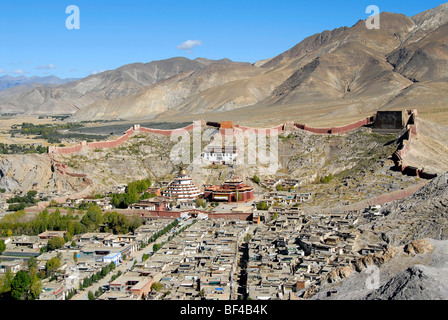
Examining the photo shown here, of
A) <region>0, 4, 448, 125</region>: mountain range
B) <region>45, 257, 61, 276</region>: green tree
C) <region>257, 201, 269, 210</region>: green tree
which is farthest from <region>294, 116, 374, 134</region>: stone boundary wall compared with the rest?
<region>45, 257, 61, 276</region>: green tree

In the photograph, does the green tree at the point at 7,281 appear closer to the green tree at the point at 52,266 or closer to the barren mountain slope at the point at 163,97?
the green tree at the point at 52,266

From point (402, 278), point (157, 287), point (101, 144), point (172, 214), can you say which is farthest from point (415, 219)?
point (101, 144)

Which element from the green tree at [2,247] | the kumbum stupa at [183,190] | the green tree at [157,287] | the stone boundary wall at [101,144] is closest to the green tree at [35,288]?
the green tree at [157,287]

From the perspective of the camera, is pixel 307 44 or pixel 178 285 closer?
pixel 178 285

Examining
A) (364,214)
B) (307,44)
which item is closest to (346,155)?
(364,214)

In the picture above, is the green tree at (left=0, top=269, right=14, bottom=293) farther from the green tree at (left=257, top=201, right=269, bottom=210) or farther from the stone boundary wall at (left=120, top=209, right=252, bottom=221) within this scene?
the green tree at (left=257, top=201, right=269, bottom=210)
